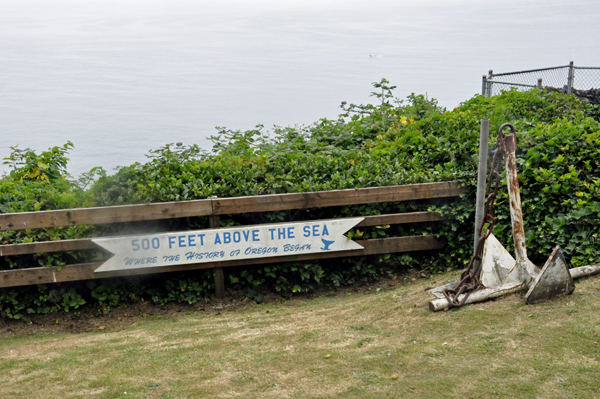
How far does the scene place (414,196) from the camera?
19.3 ft

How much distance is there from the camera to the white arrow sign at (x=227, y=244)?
545cm

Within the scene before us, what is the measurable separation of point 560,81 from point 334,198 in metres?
11.2

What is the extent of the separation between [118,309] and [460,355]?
3406 mm

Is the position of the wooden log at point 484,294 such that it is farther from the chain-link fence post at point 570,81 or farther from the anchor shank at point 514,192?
the chain-link fence post at point 570,81

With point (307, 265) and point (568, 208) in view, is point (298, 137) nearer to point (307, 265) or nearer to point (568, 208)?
point (307, 265)

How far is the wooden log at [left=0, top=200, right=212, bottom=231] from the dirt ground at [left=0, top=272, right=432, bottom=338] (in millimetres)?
898

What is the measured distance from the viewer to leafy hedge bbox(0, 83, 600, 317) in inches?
206

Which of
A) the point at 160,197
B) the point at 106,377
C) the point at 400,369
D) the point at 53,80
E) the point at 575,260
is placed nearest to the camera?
the point at 400,369

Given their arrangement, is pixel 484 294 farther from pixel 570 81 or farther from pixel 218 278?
pixel 570 81

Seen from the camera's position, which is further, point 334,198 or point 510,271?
point 334,198

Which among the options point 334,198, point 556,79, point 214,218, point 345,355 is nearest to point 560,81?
point 556,79

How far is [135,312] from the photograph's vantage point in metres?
5.67

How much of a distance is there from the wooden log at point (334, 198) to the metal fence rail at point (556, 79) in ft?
28.8

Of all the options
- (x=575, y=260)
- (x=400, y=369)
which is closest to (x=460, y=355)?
(x=400, y=369)
